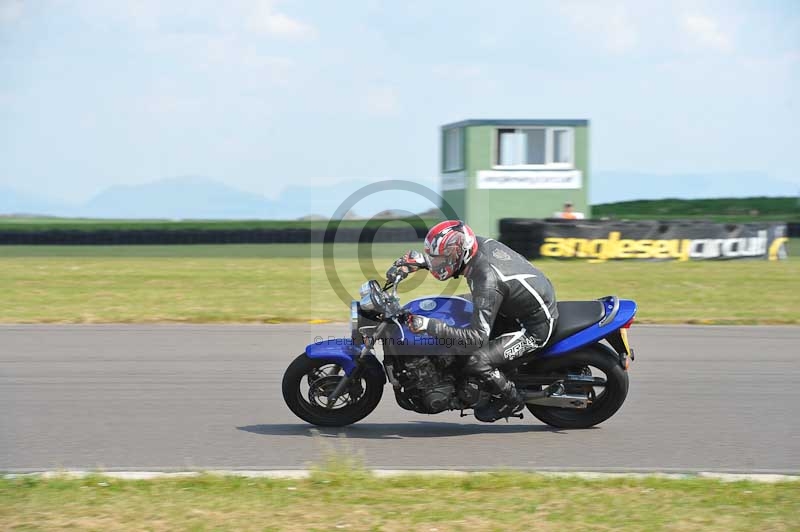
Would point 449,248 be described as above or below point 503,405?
above

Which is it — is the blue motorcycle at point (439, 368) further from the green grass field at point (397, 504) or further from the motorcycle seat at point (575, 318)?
the green grass field at point (397, 504)

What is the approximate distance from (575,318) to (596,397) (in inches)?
24.8

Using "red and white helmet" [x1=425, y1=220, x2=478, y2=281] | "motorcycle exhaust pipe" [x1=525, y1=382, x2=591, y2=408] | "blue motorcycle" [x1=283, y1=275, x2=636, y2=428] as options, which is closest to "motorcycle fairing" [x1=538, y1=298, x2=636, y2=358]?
"blue motorcycle" [x1=283, y1=275, x2=636, y2=428]

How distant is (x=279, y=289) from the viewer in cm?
1780

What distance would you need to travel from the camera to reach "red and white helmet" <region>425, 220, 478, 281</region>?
664cm

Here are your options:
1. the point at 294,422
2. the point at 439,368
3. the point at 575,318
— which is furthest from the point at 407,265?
the point at 294,422

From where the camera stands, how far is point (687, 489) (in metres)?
5.34

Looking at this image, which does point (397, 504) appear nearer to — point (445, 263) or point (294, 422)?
point (445, 263)

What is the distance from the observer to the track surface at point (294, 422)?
6.20 metres

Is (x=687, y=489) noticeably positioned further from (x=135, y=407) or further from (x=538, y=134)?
(x=538, y=134)

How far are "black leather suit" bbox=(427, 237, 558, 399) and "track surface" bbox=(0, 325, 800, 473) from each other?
22.3 inches

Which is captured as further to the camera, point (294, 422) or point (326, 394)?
point (294, 422)

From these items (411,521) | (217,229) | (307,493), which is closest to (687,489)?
(411,521)

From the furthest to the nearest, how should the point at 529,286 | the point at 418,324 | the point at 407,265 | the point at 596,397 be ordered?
the point at 596,397 < the point at 529,286 < the point at 407,265 < the point at 418,324
